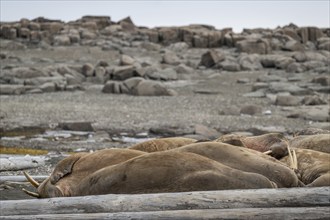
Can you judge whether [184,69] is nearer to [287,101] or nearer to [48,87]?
[48,87]

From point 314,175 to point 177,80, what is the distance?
35.8 meters

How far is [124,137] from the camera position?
2053 centimetres

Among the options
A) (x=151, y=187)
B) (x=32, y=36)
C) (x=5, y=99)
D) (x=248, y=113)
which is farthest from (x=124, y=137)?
(x=32, y=36)

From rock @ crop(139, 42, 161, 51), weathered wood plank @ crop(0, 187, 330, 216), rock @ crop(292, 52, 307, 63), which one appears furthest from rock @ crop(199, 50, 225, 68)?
weathered wood plank @ crop(0, 187, 330, 216)

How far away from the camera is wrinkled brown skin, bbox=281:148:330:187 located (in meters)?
5.72

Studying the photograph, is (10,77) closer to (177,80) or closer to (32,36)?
(177,80)

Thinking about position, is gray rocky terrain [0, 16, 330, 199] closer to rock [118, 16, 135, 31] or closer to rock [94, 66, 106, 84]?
rock [94, 66, 106, 84]

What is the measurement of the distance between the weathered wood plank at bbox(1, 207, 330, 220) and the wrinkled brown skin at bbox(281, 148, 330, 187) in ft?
2.59

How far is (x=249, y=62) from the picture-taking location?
49312 millimetres

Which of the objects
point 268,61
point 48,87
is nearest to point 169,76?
point 48,87

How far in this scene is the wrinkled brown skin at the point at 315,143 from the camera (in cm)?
737

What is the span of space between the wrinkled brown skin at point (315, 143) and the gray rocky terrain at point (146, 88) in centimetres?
403

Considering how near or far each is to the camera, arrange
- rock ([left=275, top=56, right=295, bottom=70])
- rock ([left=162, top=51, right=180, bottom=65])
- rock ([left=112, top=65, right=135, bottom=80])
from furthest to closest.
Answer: rock ([left=162, top=51, right=180, bottom=65]) → rock ([left=275, top=56, right=295, bottom=70]) → rock ([left=112, top=65, right=135, bottom=80])

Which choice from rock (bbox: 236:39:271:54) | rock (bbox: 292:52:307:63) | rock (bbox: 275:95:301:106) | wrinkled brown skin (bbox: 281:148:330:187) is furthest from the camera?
rock (bbox: 236:39:271:54)
